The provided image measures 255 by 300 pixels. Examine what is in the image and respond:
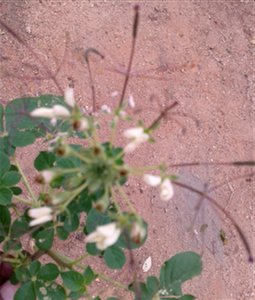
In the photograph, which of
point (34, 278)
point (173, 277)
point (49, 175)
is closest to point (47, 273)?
point (34, 278)

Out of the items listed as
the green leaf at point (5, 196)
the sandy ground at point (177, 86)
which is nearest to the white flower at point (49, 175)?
the green leaf at point (5, 196)

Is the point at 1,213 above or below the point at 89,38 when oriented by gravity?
above

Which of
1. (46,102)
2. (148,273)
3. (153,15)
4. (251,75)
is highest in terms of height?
(46,102)

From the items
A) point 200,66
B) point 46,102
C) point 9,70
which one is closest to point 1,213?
point 46,102

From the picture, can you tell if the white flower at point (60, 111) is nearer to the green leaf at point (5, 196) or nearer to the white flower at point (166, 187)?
the white flower at point (166, 187)

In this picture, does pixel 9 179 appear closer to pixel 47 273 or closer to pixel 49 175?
pixel 47 273

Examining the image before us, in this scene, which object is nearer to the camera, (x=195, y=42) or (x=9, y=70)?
(x=9, y=70)

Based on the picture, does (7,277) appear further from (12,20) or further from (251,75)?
(251,75)
